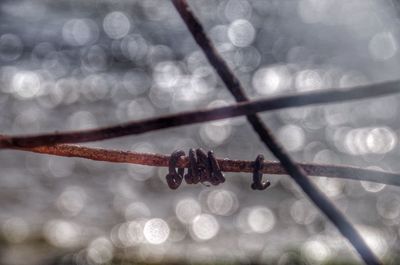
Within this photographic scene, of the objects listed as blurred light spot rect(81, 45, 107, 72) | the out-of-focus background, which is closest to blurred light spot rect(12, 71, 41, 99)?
the out-of-focus background

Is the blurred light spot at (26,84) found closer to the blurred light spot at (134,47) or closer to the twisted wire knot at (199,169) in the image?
the blurred light spot at (134,47)

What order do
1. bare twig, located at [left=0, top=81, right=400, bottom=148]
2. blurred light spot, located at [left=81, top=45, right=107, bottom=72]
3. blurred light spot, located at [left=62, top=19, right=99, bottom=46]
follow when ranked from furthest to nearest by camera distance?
blurred light spot, located at [left=62, top=19, right=99, bottom=46] < blurred light spot, located at [left=81, top=45, right=107, bottom=72] < bare twig, located at [left=0, top=81, right=400, bottom=148]

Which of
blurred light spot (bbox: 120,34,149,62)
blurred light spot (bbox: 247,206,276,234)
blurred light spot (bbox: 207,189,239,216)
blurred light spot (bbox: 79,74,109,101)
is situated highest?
blurred light spot (bbox: 247,206,276,234)

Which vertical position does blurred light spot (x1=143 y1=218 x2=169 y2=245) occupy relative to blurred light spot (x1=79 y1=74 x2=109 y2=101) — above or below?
above

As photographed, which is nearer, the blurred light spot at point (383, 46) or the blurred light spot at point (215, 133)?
the blurred light spot at point (215, 133)

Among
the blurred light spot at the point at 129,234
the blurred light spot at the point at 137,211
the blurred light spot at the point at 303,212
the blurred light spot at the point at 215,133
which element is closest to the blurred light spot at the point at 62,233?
the blurred light spot at the point at 129,234

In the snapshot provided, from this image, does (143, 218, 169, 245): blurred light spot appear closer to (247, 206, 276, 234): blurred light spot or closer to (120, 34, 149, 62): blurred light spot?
(247, 206, 276, 234): blurred light spot
